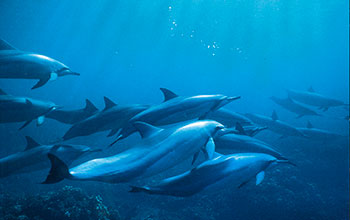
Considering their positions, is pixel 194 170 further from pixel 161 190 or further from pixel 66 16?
pixel 66 16

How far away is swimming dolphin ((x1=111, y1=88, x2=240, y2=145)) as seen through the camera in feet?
12.8

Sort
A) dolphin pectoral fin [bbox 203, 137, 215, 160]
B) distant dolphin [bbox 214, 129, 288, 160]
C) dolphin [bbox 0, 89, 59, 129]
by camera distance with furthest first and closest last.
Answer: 1. distant dolphin [bbox 214, 129, 288, 160]
2. dolphin [bbox 0, 89, 59, 129]
3. dolphin pectoral fin [bbox 203, 137, 215, 160]

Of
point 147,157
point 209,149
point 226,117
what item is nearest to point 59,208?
point 147,157

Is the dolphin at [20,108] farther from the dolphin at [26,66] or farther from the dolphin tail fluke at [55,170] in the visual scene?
the dolphin tail fluke at [55,170]

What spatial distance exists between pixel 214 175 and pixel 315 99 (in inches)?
477

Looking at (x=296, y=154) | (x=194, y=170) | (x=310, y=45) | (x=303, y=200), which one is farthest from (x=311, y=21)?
(x=194, y=170)

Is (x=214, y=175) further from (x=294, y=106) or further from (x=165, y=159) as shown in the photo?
(x=294, y=106)

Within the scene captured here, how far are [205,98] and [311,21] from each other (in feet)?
256

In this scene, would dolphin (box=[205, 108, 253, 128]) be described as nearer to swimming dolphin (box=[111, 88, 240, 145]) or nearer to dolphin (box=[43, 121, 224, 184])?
swimming dolphin (box=[111, 88, 240, 145])

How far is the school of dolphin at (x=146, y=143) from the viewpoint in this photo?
2.54 meters

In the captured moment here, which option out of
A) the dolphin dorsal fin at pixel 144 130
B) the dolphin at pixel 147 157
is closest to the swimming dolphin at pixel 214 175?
the dolphin at pixel 147 157

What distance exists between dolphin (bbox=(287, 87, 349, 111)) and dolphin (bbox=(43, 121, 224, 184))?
11373 mm

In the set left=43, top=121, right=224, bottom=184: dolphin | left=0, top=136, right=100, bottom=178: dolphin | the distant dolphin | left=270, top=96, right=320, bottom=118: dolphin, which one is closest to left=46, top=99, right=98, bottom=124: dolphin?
left=0, top=136, right=100, bottom=178: dolphin

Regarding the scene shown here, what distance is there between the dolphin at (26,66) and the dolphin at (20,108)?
1.31 ft
